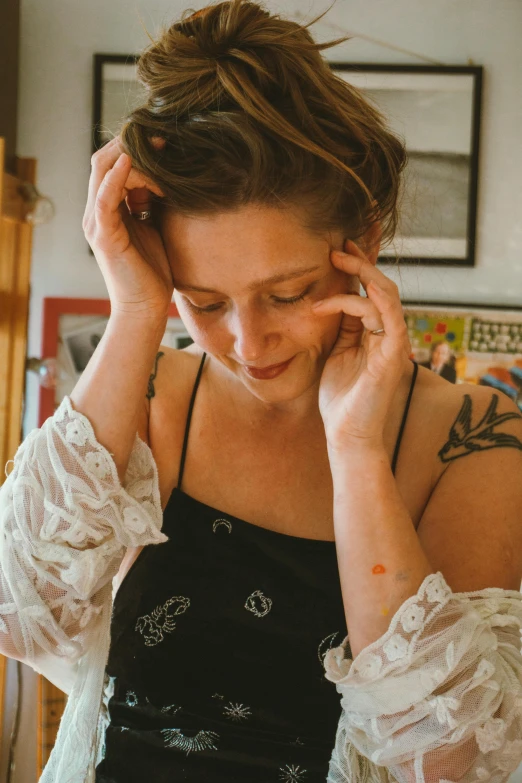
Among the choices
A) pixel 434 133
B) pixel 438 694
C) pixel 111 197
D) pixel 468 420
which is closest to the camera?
pixel 438 694

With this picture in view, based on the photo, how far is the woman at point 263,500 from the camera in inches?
36.8

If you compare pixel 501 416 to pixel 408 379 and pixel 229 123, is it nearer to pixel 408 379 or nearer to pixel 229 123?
pixel 408 379

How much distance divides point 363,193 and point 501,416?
0.37m

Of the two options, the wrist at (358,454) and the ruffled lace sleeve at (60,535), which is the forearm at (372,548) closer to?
the wrist at (358,454)

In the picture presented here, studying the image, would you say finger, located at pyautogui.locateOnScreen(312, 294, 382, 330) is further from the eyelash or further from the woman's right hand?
the woman's right hand

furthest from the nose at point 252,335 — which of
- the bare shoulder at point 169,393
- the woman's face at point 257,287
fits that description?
the bare shoulder at point 169,393

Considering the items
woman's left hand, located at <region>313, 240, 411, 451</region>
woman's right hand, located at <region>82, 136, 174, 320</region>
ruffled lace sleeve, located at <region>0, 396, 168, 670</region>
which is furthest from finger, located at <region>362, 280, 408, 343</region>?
ruffled lace sleeve, located at <region>0, 396, 168, 670</region>

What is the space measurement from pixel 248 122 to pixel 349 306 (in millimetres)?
254

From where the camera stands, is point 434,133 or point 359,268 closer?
point 359,268

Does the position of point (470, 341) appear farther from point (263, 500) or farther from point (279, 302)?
point (279, 302)

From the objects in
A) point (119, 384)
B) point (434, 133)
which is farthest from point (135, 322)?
point (434, 133)

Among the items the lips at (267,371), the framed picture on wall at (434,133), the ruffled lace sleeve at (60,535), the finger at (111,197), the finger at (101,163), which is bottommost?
the ruffled lace sleeve at (60,535)

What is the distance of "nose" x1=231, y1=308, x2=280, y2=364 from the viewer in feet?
3.23

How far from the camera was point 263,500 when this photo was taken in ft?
3.88
